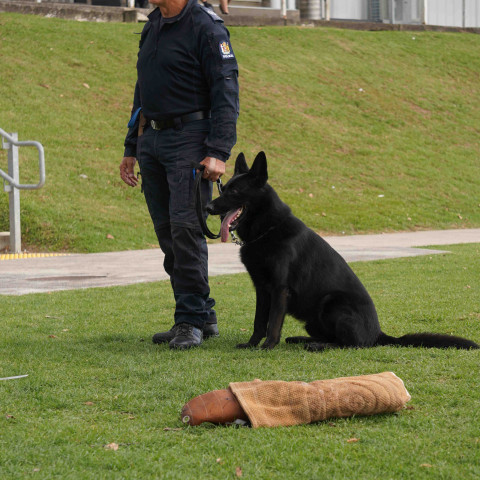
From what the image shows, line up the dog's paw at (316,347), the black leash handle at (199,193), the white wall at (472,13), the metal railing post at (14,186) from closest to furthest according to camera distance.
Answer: the dog's paw at (316,347) < the black leash handle at (199,193) < the metal railing post at (14,186) < the white wall at (472,13)

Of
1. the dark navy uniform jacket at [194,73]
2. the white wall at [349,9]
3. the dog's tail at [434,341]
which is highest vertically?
the white wall at [349,9]

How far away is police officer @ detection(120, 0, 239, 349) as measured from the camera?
192 inches

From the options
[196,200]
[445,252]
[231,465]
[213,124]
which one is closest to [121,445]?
[231,465]

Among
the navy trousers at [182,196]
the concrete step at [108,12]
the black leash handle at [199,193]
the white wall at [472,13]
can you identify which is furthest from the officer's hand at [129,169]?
the white wall at [472,13]

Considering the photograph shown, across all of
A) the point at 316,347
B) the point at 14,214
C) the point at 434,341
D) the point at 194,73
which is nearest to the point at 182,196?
the point at 194,73

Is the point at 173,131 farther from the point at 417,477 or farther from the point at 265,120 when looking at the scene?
the point at 265,120

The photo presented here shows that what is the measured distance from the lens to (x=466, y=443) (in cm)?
292

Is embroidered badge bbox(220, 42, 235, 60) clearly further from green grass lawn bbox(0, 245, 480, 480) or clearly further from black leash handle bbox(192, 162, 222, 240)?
green grass lawn bbox(0, 245, 480, 480)

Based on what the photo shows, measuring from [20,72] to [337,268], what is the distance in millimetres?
14174

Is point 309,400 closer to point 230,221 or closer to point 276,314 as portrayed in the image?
point 276,314

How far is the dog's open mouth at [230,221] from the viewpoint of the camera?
15.4ft

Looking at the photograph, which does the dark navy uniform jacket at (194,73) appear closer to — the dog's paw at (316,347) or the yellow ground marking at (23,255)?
the dog's paw at (316,347)

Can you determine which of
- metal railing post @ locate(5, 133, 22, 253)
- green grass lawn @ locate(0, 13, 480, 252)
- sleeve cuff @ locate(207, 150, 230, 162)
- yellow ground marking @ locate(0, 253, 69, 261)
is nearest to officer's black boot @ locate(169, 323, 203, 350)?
sleeve cuff @ locate(207, 150, 230, 162)

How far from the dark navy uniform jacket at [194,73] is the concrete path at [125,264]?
3.21 m
